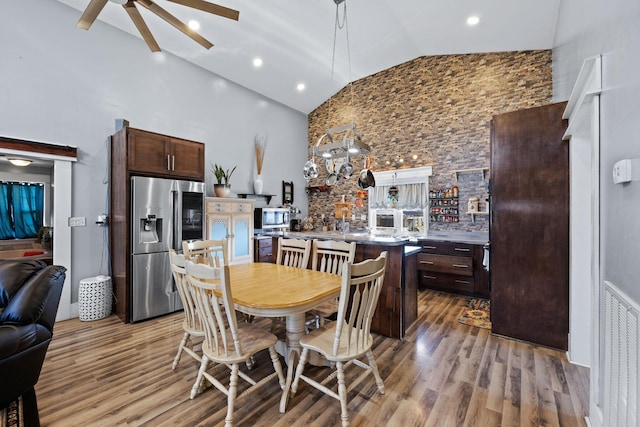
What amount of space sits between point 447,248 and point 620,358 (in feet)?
10.9

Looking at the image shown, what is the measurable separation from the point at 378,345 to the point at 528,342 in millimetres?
1486

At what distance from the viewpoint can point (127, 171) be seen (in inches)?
133

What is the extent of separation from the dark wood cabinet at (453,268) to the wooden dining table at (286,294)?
280 centimetres

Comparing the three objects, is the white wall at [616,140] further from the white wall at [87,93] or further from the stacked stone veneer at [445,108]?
the white wall at [87,93]

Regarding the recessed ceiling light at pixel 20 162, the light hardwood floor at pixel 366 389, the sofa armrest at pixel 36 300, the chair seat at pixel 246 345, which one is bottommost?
the light hardwood floor at pixel 366 389

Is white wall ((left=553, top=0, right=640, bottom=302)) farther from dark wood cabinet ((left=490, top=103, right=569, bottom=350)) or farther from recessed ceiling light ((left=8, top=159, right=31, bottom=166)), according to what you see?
recessed ceiling light ((left=8, top=159, right=31, bottom=166))

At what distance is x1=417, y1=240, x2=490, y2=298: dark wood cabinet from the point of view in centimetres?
427

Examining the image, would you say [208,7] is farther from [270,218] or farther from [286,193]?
[286,193]

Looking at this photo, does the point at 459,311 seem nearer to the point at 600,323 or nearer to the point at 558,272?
the point at 558,272

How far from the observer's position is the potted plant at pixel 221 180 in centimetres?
487

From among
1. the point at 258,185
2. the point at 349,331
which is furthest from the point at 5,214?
the point at 349,331

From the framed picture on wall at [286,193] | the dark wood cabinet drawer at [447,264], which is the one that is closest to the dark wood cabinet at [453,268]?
the dark wood cabinet drawer at [447,264]

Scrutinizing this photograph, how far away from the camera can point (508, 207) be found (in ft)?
9.34

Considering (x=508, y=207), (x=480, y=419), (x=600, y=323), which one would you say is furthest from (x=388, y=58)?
(x=480, y=419)
